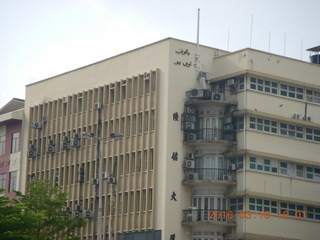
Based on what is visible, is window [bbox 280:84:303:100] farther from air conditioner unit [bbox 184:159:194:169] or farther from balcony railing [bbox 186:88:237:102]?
air conditioner unit [bbox 184:159:194:169]

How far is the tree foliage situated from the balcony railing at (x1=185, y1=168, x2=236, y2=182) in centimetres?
757

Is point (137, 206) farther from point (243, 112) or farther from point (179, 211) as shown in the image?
point (243, 112)

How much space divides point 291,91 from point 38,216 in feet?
65.7

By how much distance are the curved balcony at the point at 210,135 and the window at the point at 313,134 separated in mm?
5828

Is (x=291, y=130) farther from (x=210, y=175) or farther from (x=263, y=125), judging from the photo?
(x=210, y=175)

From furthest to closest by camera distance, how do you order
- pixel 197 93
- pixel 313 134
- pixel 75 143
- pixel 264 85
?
pixel 75 143, pixel 313 134, pixel 264 85, pixel 197 93

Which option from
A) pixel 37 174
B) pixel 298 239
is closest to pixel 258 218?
pixel 298 239

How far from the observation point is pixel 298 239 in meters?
65.3

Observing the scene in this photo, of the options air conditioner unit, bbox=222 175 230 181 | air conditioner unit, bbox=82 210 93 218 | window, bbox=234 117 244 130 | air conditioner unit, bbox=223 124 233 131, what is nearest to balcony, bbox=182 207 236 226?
air conditioner unit, bbox=222 175 230 181

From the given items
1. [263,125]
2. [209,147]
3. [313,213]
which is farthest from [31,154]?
[313,213]

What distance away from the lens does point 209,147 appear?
65.4 metres

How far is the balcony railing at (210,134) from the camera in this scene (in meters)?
65.2

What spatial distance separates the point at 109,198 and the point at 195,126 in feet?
27.6

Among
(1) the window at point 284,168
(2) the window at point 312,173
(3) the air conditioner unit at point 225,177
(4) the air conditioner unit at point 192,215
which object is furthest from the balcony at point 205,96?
(2) the window at point 312,173
